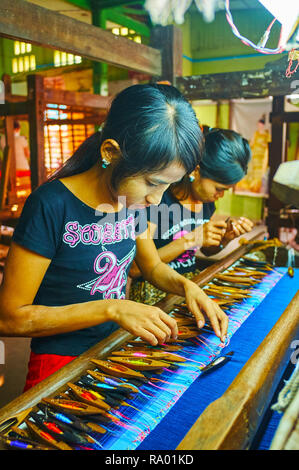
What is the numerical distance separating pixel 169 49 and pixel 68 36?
1215 millimetres

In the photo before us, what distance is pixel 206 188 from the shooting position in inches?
102

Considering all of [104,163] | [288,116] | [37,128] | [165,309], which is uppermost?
[288,116]

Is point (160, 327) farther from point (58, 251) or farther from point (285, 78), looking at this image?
point (285, 78)

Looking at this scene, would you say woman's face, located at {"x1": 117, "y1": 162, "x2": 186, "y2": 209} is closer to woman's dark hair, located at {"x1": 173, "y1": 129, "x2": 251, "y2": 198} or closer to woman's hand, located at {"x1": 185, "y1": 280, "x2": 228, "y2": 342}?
woman's hand, located at {"x1": 185, "y1": 280, "x2": 228, "y2": 342}

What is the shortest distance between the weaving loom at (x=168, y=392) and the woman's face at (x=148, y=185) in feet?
1.70

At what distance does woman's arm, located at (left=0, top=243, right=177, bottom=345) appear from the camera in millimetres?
1341

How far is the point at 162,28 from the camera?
3363 millimetres

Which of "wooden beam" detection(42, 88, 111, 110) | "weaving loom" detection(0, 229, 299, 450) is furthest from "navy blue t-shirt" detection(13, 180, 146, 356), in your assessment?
"wooden beam" detection(42, 88, 111, 110)

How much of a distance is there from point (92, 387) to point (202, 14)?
36.4ft

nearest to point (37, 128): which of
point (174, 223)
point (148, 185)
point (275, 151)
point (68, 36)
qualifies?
point (68, 36)

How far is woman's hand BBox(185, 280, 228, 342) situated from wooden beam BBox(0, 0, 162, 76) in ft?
5.10

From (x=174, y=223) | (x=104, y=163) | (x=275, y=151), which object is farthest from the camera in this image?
(x=275, y=151)

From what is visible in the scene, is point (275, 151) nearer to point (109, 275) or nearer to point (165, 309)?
point (165, 309)

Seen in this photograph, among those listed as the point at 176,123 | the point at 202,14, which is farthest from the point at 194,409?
the point at 202,14
